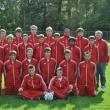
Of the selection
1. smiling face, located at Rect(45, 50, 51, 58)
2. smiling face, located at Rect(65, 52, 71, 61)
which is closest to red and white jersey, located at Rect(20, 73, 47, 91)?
smiling face, located at Rect(45, 50, 51, 58)

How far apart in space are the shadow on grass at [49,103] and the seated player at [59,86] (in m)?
0.24

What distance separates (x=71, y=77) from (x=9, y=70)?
1.86 m

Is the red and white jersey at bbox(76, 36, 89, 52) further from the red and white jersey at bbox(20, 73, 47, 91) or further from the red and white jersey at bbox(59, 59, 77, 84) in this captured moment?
the red and white jersey at bbox(20, 73, 47, 91)

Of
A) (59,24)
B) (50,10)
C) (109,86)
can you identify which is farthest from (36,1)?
(109,86)

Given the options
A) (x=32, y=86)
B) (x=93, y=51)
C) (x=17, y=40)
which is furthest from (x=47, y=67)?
(x=17, y=40)

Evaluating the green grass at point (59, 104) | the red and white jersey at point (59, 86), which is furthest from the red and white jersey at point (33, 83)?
the green grass at point (59, 104)

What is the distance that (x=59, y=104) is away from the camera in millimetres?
11664

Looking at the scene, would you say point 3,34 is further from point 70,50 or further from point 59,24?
point 59,24

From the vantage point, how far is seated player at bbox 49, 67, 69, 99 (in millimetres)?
12273

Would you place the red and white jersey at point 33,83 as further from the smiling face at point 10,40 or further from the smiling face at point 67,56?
the smiling face at point 10,40

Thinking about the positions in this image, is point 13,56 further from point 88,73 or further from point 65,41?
point 88,73

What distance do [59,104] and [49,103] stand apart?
0.33 metres

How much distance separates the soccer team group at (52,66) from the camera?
12.4m

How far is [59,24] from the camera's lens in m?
55.6
